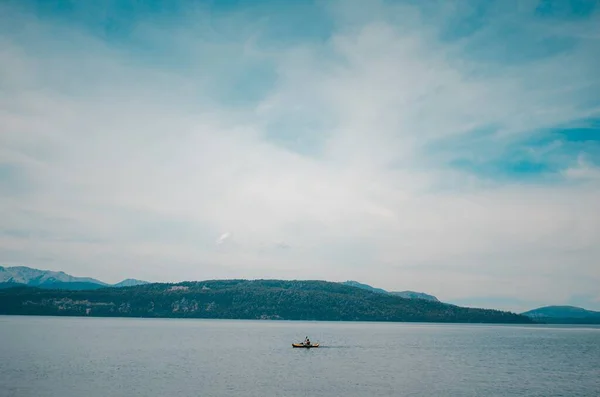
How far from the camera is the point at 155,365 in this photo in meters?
92.1

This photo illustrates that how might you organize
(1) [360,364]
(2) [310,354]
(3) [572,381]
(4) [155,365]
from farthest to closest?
(2) [310,354]
(1) [360,364]
(4) [155,365]
(3) [572,381]

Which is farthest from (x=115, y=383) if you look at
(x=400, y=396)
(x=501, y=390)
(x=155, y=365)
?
(x=501, y=390)

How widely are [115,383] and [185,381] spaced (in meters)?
9.80

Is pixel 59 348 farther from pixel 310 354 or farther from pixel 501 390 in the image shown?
pixel 501 390

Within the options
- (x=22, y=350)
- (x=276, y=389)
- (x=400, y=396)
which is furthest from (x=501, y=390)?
(x=22, y=350)

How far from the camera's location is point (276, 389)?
6850cm

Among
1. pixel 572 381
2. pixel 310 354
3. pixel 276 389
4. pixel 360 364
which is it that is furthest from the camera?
pixel 310 354

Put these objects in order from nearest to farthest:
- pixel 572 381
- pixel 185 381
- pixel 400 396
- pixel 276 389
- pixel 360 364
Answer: pixel 400 396 < pixel 276 389 < pixel 185 381 < pixel 572 381 < pixel 360 364

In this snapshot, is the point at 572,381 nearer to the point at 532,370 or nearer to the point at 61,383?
the point at 532,370

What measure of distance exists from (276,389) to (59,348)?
80458 millimetres

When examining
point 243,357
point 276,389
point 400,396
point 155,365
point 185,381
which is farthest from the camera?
point 243,357

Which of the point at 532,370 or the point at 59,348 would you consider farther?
the point at 59,348

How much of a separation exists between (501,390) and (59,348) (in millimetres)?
104280

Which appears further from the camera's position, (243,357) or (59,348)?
(59,348)
